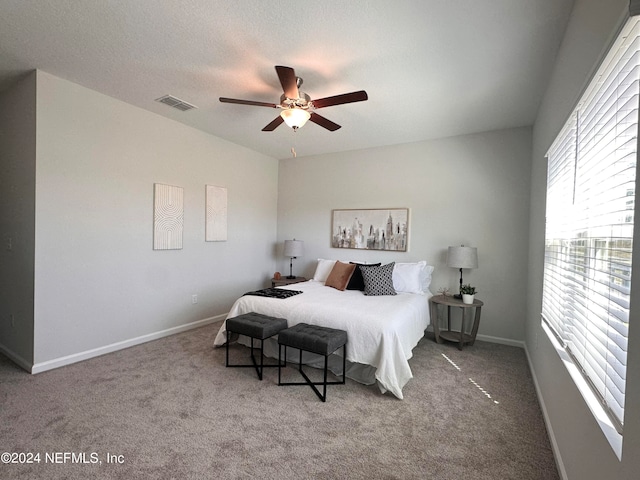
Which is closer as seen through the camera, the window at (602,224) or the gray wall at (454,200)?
the window at (602,224)

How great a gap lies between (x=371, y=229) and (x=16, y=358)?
4.36 meters

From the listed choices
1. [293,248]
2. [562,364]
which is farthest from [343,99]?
Result: [293,248]

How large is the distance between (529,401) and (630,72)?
7.99 ft

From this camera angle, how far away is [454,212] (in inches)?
161

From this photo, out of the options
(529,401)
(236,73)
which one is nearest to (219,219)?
(236,73)

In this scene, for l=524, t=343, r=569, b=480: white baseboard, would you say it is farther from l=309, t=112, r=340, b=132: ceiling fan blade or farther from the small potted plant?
l=309, t=112, r=340, b=132: ceiling fan blade

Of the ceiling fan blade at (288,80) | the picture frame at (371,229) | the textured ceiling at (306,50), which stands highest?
the textured ceiling at (306,50)

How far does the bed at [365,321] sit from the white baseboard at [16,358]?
1.67m

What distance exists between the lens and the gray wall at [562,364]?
90 centimetres

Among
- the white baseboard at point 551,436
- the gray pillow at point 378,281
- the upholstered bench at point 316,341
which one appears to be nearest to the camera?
the white baseboard at point 551,436

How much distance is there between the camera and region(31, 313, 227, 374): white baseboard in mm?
2819

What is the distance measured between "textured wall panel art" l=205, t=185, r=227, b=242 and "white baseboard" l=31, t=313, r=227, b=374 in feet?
3.96

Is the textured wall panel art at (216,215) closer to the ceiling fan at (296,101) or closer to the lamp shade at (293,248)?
the lamp shade at (293,248)

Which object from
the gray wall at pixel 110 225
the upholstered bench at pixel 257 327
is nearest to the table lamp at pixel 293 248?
the gray wall at pixel 110 225
